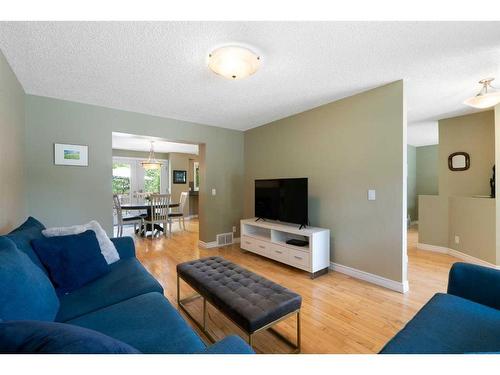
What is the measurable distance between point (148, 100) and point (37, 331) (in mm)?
2953

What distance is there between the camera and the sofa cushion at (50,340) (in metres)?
0.51

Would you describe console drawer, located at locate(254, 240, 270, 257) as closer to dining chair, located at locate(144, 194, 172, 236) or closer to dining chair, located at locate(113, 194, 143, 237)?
dining chair, located at locate(144, 194, 172, 236)

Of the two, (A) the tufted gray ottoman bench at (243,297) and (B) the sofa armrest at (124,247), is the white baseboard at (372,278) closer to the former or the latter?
(A) the tufted gray ottoman bench at (243,297)

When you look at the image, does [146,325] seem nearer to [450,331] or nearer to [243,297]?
[243,297]

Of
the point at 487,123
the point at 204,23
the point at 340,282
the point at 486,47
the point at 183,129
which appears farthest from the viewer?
the point at 183,129

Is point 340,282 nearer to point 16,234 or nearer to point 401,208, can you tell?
point 401,208

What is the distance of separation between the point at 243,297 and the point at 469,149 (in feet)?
15.0

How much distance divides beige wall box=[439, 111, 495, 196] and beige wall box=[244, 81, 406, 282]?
2423 millimetres

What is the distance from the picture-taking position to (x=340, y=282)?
104 inches

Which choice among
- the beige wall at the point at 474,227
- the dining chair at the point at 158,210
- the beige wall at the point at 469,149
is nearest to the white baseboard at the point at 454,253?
the beige wall at the point at 474,227

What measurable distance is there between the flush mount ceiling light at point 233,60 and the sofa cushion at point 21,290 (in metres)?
1.80

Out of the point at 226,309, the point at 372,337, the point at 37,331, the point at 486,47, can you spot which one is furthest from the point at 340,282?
the point at 37,331
